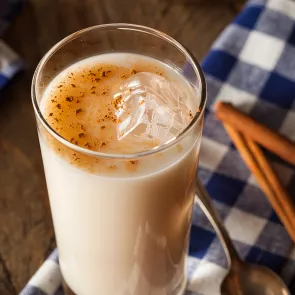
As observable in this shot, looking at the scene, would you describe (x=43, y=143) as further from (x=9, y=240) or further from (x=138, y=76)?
(x=9, y=240)

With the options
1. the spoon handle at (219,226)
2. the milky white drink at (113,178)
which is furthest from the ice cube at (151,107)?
the spoon handle at (219,226)

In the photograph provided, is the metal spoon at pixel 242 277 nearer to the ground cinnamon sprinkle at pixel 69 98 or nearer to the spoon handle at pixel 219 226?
the spoon handle at pixel 219 226

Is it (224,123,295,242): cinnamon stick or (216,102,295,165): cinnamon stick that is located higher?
(216,102,295,165): cinnamon stick

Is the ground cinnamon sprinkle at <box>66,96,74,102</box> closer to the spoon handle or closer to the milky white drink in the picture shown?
the milky white drink

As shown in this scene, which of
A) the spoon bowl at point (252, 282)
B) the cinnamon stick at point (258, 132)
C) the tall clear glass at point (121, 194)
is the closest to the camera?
the tall clear glass at point (121, 194)

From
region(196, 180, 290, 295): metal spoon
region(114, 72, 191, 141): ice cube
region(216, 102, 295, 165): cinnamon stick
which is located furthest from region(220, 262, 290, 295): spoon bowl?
region(114, 72, 191, 141): ice cube

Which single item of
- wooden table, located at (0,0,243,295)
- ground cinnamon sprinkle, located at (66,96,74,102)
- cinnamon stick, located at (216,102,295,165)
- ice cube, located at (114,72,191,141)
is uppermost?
ice cube, located at (114,72,191,141)

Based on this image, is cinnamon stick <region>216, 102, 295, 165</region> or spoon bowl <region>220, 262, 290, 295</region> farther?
cinnamon stick <region>216, 102, 295, 165</region>
